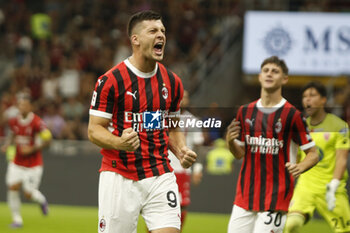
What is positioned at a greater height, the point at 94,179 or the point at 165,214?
the point at 165,214

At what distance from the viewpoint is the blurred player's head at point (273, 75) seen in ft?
20.9

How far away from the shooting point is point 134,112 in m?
5.44

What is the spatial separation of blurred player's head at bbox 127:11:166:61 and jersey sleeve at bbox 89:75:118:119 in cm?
36

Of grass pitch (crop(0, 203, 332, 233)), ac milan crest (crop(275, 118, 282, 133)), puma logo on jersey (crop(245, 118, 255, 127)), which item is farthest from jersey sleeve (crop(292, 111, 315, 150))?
grass pitch (crop(0, 203, 332, 233))

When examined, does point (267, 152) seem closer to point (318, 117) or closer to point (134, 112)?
point (318, 117)

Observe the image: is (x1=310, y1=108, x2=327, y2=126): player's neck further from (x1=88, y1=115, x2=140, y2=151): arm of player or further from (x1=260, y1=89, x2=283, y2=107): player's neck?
(x1=88, y1=115, x2=140, y2=151): arm of player

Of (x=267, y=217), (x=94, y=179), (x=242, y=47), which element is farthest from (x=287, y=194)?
(x=242, y=47)

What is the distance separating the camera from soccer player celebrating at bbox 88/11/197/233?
17.5ft

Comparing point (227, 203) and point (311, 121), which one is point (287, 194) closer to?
point (311, 121)

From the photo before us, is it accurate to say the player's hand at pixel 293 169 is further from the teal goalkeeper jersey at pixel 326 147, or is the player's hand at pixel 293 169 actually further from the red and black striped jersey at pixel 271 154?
the teal goalkeeper jersey at pixel 326 147

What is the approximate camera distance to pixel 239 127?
6320mm

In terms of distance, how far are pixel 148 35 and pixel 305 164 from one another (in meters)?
1.77

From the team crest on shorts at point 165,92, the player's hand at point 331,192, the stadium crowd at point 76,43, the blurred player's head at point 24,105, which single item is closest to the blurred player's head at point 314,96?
the player's hand at point 331,192

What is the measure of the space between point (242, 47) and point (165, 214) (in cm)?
1299
